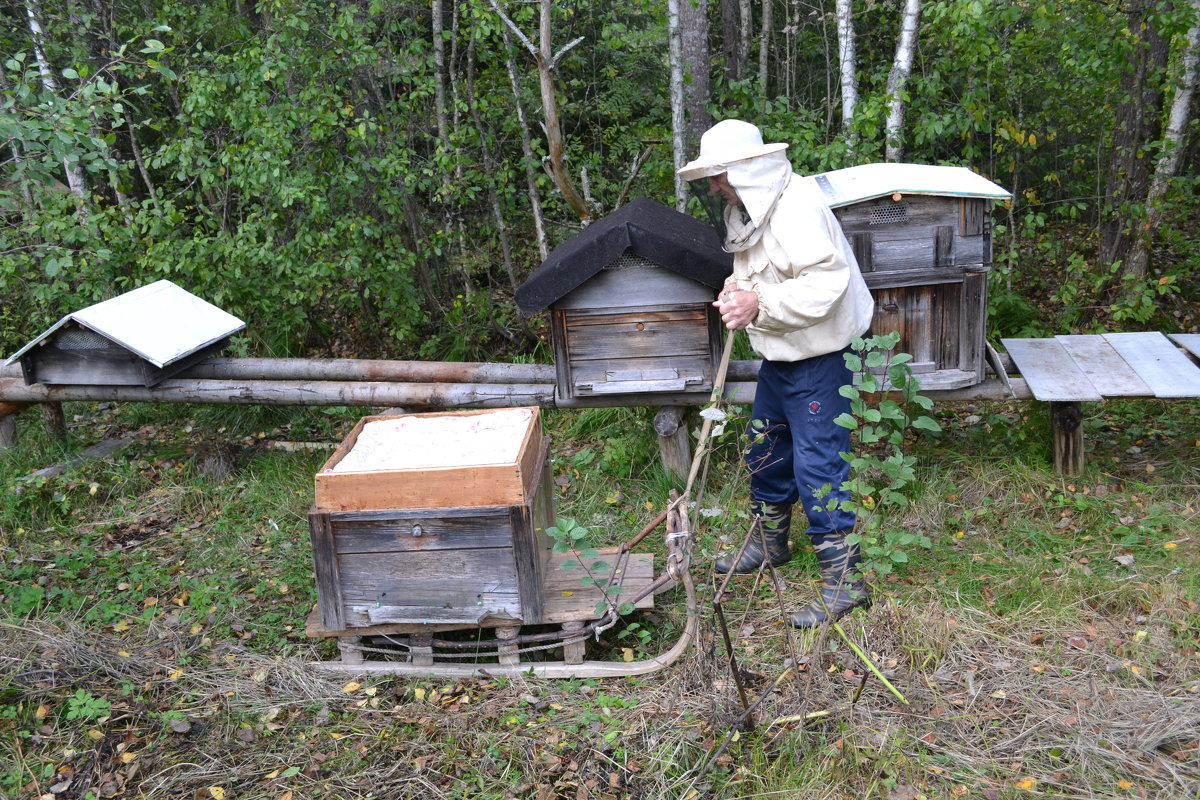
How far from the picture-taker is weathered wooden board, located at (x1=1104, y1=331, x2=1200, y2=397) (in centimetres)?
454

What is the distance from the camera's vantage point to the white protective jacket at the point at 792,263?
3619 millimetres

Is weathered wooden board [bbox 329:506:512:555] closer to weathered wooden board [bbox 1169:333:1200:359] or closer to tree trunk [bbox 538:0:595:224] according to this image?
tree trunk [bbox 538:0:595:224]

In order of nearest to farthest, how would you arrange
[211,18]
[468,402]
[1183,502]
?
[1183,502] < [468,402] < [211,18]

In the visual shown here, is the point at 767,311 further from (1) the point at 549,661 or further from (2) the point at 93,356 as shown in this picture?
(2) the point at 93,356

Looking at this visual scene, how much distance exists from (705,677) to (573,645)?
637 millimetres

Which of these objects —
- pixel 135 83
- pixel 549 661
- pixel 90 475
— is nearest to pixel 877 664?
pixel 549 661

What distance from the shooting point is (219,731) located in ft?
11.3

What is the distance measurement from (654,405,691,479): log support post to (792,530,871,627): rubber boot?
1279 mm

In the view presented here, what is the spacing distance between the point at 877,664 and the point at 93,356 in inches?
189

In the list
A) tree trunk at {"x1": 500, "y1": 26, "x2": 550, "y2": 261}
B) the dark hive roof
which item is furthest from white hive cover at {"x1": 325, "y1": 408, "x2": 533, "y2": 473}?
tree trunk at {"x1": 500, "y1": 26, "x2": 550, "y2": 261}

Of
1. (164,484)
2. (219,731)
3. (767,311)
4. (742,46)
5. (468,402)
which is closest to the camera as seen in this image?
(219,731)

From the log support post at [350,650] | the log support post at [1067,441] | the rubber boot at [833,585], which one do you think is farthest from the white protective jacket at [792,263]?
the log support post at [350,650]

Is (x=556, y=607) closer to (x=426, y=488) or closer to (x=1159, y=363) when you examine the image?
(x=426, y=488)

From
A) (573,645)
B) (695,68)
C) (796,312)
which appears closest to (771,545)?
(573,645)
